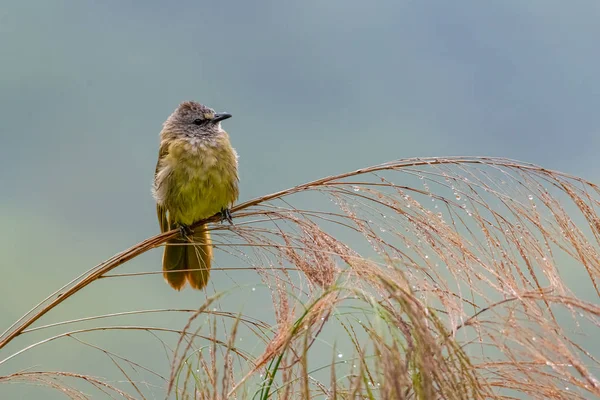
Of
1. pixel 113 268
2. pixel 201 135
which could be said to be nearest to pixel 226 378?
pixel 113 268

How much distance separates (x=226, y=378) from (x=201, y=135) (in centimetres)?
303

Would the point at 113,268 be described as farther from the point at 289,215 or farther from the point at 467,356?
the point at 467,356

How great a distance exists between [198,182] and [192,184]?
0.12ft

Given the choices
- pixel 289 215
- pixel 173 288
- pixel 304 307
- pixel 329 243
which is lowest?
pixel 304 307

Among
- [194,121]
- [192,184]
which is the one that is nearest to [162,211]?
[192,184]

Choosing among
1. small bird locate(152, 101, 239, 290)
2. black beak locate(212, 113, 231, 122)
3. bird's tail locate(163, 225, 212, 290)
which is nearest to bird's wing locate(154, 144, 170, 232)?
small bird locate(152, 101, 239, 290)

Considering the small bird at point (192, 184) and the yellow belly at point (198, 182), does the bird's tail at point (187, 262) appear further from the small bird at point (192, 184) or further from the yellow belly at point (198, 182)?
the yellow belly at point (198, 182)

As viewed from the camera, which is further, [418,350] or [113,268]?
[113,268]

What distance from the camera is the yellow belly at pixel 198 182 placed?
4.26 m

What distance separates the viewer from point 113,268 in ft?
8.55

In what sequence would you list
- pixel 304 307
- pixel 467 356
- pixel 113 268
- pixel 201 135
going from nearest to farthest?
pixel 467 356 → pixel 304 307 → pixel 113 268 → pixel 201 135

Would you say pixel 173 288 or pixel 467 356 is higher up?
pixel 173 288

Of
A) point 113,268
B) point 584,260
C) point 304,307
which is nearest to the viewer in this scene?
point 304,307

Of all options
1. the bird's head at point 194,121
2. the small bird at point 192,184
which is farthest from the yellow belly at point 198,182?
the bird's head at point 194,121
